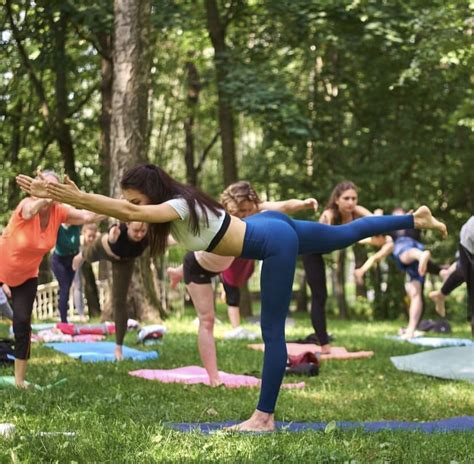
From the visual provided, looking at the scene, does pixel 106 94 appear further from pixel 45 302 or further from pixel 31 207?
pixel 31 207

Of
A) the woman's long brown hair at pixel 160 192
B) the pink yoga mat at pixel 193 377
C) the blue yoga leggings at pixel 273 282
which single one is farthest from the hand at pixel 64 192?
the pink yoga mat at pixel 193 377

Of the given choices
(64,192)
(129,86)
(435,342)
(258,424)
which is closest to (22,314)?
(64,192)

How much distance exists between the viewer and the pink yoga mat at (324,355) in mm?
8852

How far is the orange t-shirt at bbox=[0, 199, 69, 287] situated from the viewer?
20.2 feet

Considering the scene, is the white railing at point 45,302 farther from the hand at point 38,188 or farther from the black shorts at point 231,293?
the hand at point 38,188

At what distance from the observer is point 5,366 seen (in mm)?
7469

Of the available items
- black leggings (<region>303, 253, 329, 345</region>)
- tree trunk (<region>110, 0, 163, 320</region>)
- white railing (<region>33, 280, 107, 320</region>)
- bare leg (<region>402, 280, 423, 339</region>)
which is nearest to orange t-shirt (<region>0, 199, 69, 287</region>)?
black leggings (<region>303, 253, 329, 345</region>)

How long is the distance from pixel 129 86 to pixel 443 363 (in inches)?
254

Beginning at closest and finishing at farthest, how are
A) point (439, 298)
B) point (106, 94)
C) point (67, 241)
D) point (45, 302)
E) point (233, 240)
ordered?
point (233, 240)
point (439, 298)
point (67, 241)
point (106, 94)
point (45, 302)

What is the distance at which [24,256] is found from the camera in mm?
6164

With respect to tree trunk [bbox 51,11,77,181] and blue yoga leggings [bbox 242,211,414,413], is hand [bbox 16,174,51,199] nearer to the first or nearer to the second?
blue yoga leggings [bbox 242,211,414,413]

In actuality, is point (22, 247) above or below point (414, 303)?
above

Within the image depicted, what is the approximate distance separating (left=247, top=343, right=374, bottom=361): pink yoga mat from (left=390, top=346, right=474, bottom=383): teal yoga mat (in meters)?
0.53

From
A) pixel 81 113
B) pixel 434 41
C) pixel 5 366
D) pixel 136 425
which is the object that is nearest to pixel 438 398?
pixel 136 425
